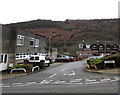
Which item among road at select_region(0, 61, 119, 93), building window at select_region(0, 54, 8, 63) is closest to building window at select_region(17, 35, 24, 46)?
building window at select_region(0, 54, 8, 63)

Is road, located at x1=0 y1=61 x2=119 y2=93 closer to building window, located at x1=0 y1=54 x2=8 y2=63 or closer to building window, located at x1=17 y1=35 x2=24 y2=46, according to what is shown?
building window, located at x1=0 y1=54 x2=8 y2=63

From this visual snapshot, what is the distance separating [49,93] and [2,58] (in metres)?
12.7

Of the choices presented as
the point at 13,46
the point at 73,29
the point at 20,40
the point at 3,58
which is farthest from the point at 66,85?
the point at 73,29

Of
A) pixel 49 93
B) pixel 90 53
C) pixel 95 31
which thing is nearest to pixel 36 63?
pixel 49 93

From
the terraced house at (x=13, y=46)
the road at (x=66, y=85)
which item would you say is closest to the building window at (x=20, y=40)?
the terraced house at (x=13, y=46)

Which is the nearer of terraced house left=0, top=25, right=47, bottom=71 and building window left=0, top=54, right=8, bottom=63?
building window left=0, top=54, right=8, bottom=63

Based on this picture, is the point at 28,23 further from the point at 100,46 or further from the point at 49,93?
the point at 49,93

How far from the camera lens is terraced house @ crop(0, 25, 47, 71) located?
1939 cm

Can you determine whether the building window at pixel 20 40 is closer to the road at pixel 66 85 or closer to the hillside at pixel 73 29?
the road at pixel 66 85

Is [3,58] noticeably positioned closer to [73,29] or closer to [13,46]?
[13,46]

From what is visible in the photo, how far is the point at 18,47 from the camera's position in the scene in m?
23.0

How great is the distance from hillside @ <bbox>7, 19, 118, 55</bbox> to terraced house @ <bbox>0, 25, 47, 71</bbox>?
6437 cm

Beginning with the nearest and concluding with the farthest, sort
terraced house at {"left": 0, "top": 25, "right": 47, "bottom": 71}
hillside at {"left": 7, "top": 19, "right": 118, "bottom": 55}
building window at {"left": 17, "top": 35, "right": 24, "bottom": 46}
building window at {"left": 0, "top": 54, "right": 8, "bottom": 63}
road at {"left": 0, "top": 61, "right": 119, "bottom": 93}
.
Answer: road at {"left": 0, "top": 61, "right": 119, "bottom": 93} < building window at {"left": 0, "top": 54, "right": 8, "bottom": 63} < terraced house at {"left": 0, "top": 25, "right": 47, "bottom": 71} < building window at {"left": 17, "top": 35, "right": 24, "bottom": 46} < hillside at {"left": 7, "top": 19, "right": 118, "bottom": 55}

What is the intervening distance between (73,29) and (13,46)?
103805 mm
